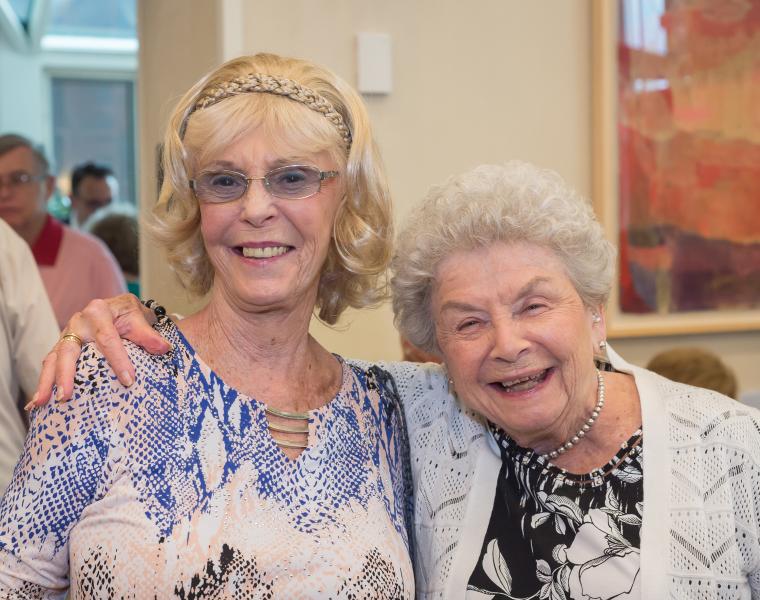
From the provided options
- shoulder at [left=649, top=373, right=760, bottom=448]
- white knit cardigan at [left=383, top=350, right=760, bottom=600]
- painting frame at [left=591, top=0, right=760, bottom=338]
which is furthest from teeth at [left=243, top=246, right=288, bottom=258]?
painting frame at [left=591, top=0, right=760, bottom=338]

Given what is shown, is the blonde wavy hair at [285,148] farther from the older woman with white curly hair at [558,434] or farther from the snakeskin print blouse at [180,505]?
the snakeskin print blouse at [180,505]

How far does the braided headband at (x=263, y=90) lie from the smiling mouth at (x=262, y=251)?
0.90ft

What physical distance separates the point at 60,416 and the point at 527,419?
0.84m

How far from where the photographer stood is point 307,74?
1893mm

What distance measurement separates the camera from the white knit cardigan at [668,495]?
1688 millimetres

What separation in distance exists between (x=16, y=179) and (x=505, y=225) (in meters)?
2.76

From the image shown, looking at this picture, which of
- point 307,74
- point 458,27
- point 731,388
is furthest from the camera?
point 458,27

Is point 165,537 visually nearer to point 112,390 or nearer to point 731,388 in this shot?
point 112,390

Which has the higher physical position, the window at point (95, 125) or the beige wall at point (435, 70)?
the window at point (95, 125)

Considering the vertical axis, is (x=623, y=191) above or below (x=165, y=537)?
above

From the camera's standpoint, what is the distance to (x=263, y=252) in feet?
5.95

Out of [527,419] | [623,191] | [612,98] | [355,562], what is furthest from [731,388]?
[355,562]

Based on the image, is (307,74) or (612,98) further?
(612,98)

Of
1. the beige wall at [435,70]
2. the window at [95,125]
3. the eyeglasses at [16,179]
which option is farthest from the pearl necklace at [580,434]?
the window at [95,125]
